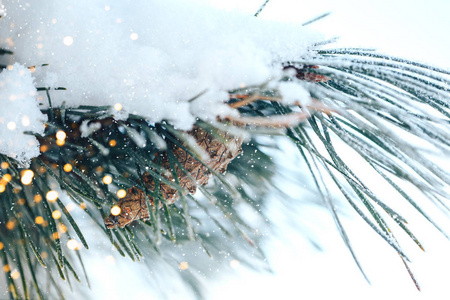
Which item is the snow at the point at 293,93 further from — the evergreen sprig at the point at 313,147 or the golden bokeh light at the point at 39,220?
the golden bokeh light at the point at 39,220

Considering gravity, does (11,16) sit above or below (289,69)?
above

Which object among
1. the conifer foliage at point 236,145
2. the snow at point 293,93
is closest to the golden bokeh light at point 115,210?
the conifer foliage at point 236,145

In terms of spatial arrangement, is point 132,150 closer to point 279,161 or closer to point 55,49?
point 55,49

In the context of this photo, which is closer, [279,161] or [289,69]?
[289,69]

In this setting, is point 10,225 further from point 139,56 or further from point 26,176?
point 139,56

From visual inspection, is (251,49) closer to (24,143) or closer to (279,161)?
(24,143)

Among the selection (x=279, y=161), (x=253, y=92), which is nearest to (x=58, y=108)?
(x=253, y=92)
